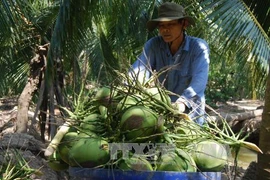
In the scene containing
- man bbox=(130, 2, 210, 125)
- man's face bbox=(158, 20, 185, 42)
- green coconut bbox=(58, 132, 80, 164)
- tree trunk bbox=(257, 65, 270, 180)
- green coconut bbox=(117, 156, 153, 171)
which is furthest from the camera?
tree trunk bbox=(257, 65, 270, 180)

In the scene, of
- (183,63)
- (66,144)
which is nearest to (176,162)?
(66,144)

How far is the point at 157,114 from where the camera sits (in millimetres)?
2129

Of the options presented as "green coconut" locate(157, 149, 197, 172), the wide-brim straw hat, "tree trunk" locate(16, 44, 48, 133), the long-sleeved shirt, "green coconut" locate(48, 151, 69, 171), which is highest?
the wide-brim straw hat

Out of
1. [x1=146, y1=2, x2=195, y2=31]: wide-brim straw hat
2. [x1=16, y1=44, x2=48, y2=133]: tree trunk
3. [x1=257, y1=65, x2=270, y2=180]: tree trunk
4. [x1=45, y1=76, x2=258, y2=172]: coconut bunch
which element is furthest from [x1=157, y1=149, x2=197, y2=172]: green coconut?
[x1=16, y1=44, x2=48, y2=133]: tree trunk

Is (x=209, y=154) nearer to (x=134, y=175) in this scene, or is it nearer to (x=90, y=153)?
(x=134, y=175)

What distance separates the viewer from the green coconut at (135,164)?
1995mm

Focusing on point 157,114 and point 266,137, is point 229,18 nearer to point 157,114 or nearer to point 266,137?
point 266,137

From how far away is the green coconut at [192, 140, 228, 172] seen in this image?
207 centimetres

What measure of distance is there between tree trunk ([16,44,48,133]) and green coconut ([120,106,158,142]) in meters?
6.67

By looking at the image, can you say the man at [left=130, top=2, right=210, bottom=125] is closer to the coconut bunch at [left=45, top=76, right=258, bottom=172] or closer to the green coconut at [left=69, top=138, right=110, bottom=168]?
the coconut bunch at [left=45, top=76, right=258, bottom=172]

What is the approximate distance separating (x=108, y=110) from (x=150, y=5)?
6290mm

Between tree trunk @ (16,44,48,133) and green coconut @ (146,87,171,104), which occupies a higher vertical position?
green coconut @ (146,87,171,104)

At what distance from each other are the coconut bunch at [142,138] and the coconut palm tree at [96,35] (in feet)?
7.12

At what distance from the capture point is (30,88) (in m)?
9.05
